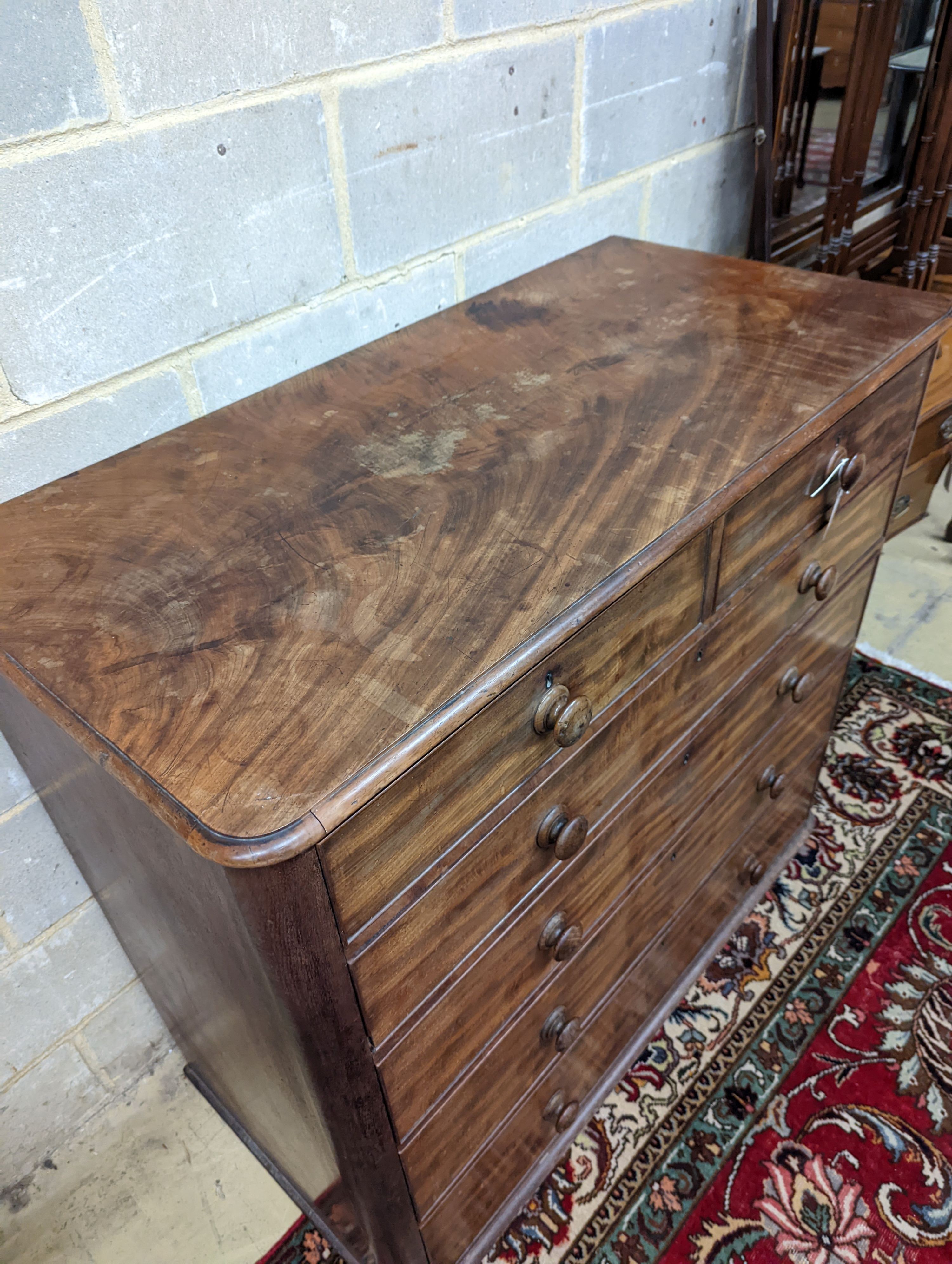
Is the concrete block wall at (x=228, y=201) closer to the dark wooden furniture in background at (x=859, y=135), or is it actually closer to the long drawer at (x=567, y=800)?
the dark wooden furniture in background at (x=859, y=135)

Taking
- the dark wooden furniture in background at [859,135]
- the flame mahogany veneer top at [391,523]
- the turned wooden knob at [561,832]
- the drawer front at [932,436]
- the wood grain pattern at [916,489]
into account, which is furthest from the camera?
the wood grain pattern at [916,489]

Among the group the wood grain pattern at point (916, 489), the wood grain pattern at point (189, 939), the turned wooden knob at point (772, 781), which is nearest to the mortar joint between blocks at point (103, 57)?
the wood grain pattern at point (189, 939)

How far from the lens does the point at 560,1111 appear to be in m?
1.15

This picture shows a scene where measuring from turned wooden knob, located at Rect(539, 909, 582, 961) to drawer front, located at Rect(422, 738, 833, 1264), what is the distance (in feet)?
0.69

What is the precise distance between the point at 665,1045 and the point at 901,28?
1864mm

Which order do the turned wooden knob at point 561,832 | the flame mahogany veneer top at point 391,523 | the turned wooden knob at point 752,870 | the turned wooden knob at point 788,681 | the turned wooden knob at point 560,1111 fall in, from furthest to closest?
the turned wooden knob at point 752,870 < the turned wooden knob at point 788,681 < the turned wooden knob at point 560,1111 < the turned wooden knob at point 561,832 < the flame mahogany veneer top at point 391,523

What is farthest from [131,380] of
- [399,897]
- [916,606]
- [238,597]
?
[916,606]

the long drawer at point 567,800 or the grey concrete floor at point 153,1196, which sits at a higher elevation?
the long drawer at point 567,800

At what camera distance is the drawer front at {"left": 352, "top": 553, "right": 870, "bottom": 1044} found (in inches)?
27.9

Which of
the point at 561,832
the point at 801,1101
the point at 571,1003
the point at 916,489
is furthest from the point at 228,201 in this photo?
the point at 916,489

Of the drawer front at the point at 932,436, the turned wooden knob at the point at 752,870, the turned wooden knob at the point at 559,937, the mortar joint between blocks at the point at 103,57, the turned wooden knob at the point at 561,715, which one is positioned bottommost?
the turned wooden knob at the point at 752,870

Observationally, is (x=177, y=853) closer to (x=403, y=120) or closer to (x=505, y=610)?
(x=505, y=610)

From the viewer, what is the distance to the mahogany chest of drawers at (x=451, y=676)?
63 cm

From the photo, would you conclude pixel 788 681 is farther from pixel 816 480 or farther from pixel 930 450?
pixel 930 450
